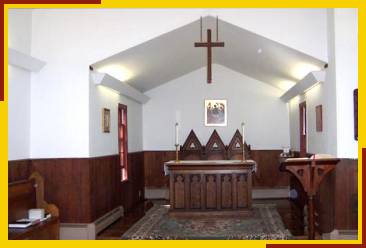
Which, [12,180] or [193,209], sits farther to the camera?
[193,209]

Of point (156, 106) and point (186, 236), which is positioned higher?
point (156, 106)

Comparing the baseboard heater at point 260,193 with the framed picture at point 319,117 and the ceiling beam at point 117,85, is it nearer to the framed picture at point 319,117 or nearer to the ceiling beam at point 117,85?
the ceiling beam at point 117,85

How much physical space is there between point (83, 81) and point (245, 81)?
5.21 meters

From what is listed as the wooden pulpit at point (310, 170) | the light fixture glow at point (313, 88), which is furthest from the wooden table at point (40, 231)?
the light fixture glow at point (313, 88)

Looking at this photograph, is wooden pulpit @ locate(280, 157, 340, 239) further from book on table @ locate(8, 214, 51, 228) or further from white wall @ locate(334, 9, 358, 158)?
book on table @ locate(8, 214, 51, 228)

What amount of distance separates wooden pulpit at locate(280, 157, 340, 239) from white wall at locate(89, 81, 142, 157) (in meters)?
2.90

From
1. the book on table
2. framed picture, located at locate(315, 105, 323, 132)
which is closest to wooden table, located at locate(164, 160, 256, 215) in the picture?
framed picture, located at locate(315, 105, 323, 132)

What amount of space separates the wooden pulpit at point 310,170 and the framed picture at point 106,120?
3150 millimetres

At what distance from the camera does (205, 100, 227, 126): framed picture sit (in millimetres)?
11023

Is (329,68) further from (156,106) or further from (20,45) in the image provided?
(156,106)

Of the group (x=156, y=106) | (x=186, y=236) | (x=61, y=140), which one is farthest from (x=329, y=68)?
(x=156, y=106)

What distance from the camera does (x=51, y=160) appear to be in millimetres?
6660

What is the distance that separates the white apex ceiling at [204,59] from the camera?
23.4 feet

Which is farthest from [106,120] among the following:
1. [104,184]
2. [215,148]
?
[215,148]
